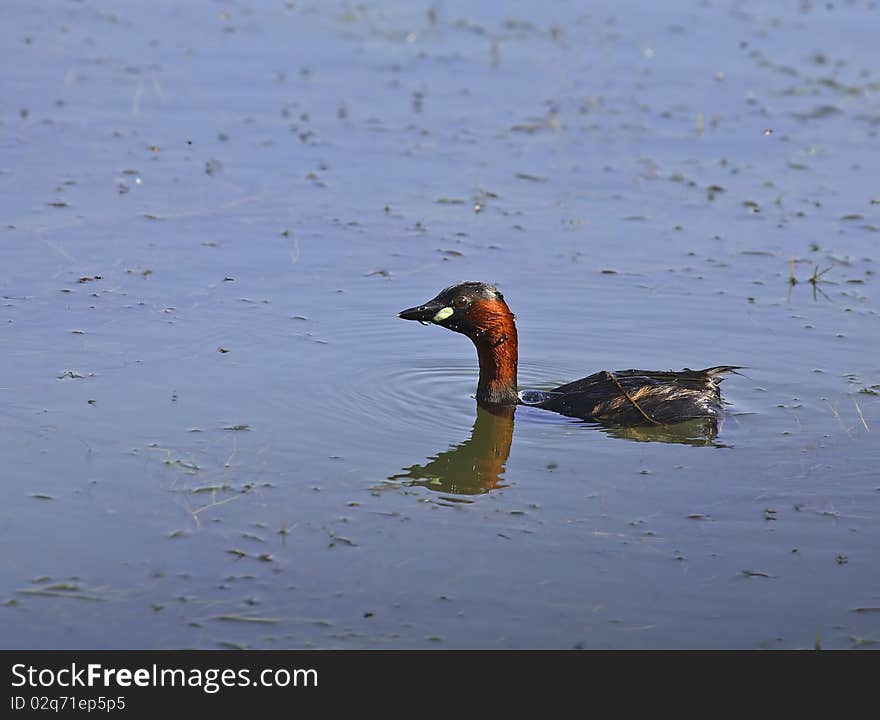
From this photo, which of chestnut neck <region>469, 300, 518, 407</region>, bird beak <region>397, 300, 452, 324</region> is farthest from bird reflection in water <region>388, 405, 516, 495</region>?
bird beak <region>397, 300, 452, 324</region>

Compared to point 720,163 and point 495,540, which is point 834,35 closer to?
point 720,163

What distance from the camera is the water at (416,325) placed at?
6660 millimetres

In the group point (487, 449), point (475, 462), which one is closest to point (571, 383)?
point (487, 449)

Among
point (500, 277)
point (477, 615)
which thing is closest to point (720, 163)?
point (500, 277)

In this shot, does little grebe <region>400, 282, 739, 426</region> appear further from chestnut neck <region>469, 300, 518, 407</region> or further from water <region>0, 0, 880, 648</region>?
water <region>0, 0, 880, 648</region>

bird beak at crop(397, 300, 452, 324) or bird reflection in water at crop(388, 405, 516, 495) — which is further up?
bird beak at crop(397, 300, 452, 324)

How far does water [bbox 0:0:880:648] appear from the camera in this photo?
6.66m

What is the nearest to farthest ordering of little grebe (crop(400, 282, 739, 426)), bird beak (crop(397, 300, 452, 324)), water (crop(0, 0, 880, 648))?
water (crop(0, 0, 880, 648)), little grebe (crop(400, 282, 739, 426)), bird beak (crop(397, 300, 452, 324))

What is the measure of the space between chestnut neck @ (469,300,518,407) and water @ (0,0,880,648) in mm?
211

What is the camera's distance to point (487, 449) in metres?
8.84

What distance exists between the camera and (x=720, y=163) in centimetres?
1481

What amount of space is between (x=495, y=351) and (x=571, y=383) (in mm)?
512

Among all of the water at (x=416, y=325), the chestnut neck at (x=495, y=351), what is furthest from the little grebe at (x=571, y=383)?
the water at (x=416, y=325)
